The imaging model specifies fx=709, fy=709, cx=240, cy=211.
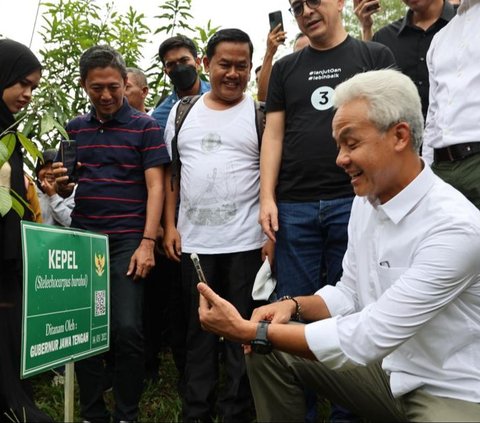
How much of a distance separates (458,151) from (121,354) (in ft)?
6.82

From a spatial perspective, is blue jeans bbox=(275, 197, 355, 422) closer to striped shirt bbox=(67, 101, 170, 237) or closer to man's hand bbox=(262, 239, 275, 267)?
man's hand bbox=(262, 239, 275, 267)

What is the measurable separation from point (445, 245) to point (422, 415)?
58cm

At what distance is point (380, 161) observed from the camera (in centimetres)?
257

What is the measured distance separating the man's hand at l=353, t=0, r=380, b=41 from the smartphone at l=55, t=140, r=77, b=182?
1.93 meters

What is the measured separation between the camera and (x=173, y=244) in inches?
163

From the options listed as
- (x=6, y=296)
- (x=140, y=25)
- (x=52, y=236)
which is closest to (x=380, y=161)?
(x=52, y=236)

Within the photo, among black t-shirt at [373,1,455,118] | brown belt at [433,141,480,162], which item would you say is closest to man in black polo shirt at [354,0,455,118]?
black t-shirt at [373,1,455,118]

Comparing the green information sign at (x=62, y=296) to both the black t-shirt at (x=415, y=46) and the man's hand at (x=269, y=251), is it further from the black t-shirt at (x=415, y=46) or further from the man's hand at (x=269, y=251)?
the black t-shirt at (x=415, y=46)

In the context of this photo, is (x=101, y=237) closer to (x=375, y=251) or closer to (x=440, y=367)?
(x=375, y=251)

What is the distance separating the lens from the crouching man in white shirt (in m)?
2.37

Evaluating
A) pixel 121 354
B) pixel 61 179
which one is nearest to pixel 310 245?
pixel 121 354

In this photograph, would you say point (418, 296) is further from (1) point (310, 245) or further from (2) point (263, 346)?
(1) point (310, 245)

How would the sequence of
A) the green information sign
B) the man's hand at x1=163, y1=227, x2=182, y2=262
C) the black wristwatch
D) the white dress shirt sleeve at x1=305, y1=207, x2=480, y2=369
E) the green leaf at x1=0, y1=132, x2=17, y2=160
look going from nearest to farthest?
1. the white dress shirt sleeve at x1=305, y1=207, x2=480, y2=369
2. the black wristwatch
3. the green leaf at x1=0, y1=132, x2=17, y2=160
4. the green information sign
5. the man's hand at x1=163, y1=227, x2=182, y2=262

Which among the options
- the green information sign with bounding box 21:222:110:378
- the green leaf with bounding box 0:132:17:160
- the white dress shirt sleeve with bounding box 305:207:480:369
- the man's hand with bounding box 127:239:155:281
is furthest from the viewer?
the man's hand with bounding box 127:239:155:281
